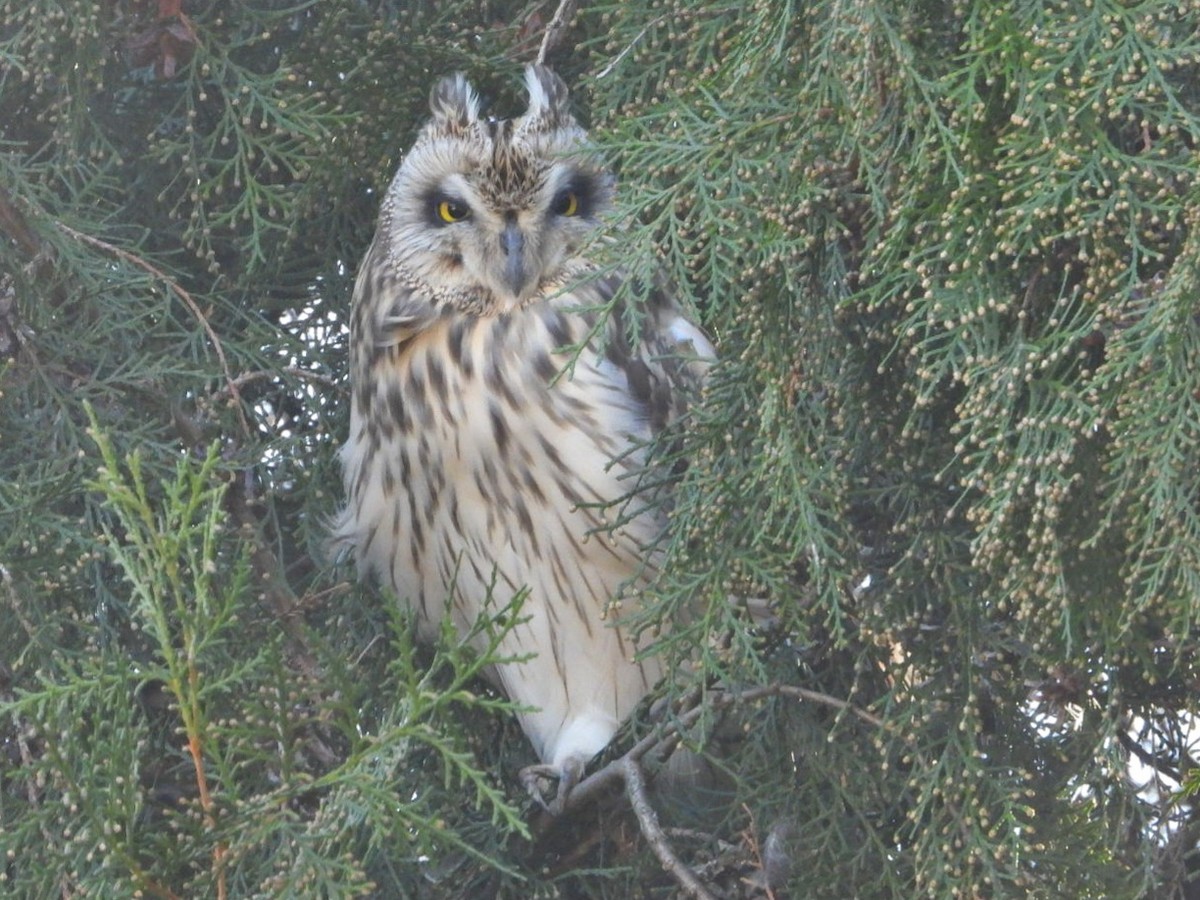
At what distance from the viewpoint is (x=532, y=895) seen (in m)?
2.40

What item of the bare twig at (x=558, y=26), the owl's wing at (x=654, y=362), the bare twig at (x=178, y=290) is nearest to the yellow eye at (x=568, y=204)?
the owl's wing at (x=654, y=362)

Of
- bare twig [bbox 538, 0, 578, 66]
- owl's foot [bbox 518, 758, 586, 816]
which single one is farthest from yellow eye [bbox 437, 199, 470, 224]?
owl's foot [bbox 518, 758, 586, 816]

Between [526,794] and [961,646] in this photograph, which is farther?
[526,794]

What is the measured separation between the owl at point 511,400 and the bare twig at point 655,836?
1.57 ft

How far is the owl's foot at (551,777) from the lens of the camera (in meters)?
2.59

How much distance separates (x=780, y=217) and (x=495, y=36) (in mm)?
1027

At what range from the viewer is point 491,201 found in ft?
9.04

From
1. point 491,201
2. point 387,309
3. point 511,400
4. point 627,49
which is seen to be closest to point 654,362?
point 511,400

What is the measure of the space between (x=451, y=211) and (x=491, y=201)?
0.35 ft

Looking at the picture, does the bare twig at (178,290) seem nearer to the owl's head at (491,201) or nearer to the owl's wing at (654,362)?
the owl's head at (491,201)

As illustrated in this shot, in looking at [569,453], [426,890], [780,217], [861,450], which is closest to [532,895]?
[426,890]

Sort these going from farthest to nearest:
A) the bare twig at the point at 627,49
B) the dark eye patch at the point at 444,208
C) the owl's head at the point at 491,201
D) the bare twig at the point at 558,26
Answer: the dark eye patch at the point at 444,208
the owl's head at the point at 491,201
the bare twig at the point at 558,26
the bare twig at the point at 627,49

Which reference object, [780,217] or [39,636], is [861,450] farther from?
[39,636]

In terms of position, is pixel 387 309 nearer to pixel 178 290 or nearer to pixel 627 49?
pixel 178 290
